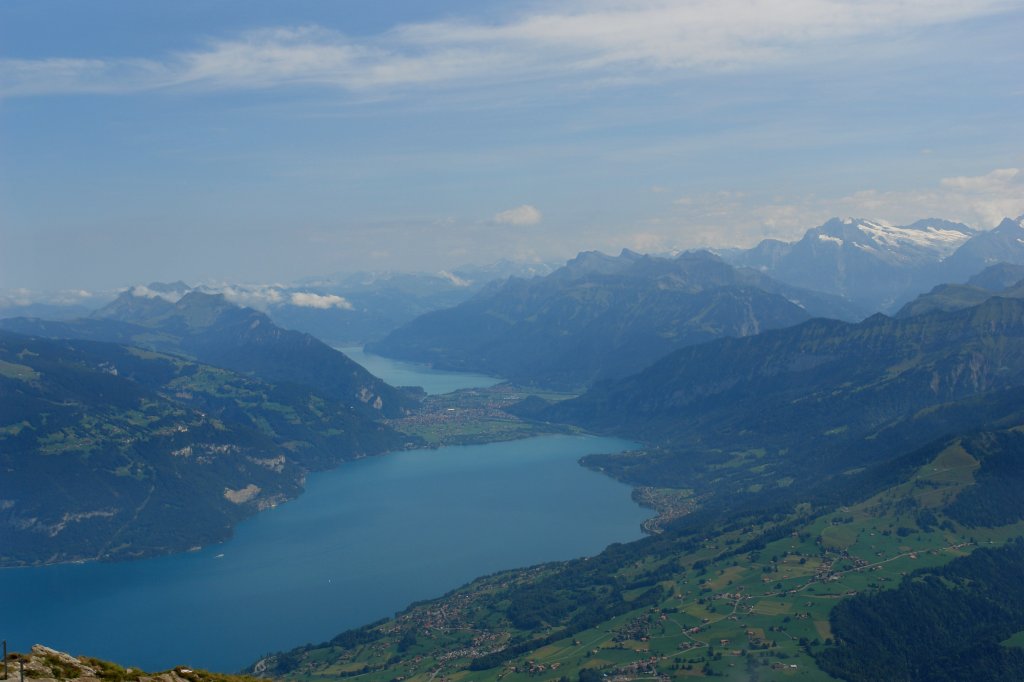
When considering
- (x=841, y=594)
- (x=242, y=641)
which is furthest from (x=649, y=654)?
(x=242, y=641)

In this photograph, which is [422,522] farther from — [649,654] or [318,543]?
[649,654]

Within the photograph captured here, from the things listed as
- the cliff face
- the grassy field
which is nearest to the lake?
the grassy field

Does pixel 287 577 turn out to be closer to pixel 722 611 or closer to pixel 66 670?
pixel 722 611

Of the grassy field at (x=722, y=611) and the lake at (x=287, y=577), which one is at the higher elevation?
the grassy field at (x=722, y=611)

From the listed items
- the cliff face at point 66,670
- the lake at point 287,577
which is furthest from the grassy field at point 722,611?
the cliff face at point 66,670

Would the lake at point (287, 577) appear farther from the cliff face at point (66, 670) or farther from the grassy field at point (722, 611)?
the cliff face at point (66, 670)

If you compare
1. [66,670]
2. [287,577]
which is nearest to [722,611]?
[287,577]

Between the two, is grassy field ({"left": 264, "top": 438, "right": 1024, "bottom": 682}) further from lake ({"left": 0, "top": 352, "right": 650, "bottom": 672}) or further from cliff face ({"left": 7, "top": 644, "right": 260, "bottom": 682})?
cliff face ({"left": 7, "top": 644, "right": 260, "bottom": 682})
